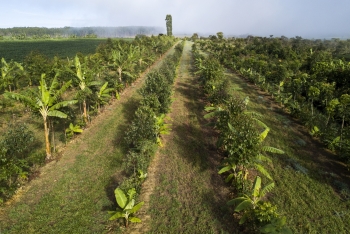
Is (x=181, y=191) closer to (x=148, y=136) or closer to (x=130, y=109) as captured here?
(x=148, y=136)

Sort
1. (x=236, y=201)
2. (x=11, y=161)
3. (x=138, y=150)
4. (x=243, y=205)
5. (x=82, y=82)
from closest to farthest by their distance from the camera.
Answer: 1. (x=243, y=205)
2. (x=236, y=201)
3. (x=11, y=161)
4. (x=138, y=150)
5. (x=82, y=82)

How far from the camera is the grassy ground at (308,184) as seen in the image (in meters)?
11.2

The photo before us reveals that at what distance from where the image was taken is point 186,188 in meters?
13.8

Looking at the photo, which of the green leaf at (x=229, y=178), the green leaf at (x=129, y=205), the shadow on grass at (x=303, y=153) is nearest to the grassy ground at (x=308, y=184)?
the shadow on grass at (x=303, y=153)

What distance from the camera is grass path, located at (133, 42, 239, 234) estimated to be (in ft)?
36.6

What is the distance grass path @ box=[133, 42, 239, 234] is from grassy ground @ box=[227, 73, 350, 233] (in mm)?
3288

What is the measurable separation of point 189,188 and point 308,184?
23.0 ft

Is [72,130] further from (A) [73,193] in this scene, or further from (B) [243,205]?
(B) [243,205]

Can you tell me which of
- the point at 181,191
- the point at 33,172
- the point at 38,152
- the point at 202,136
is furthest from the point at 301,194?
the point at 38,152

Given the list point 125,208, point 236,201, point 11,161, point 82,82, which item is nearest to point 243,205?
point 236,201

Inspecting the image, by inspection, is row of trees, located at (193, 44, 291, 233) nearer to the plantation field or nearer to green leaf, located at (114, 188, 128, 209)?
green leaf, located at (114, 188, 128, 209)

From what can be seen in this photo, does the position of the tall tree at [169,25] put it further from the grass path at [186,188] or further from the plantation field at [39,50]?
the grass path at [186,188]

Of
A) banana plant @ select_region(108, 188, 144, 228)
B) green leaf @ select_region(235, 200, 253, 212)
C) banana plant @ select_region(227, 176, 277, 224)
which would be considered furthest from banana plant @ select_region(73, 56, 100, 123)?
green leaf @ select_region(235, 200, 253, 212)

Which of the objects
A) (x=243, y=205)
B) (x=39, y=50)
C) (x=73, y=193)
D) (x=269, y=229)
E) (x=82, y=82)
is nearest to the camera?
(x=269, y=229)
